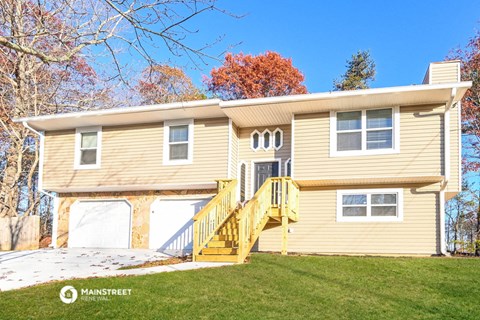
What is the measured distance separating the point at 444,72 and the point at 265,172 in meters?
5.73

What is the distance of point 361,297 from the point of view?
22.0ft

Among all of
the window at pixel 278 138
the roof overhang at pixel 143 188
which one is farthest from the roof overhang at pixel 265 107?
the roof overhang at pixel 143 188

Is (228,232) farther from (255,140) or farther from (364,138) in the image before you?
(364,138)

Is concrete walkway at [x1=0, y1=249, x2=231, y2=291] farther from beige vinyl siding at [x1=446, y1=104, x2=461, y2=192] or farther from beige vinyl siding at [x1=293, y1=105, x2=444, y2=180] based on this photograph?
beige vinyl siding at [x1=446, y1=104, x2=461, y2=192]

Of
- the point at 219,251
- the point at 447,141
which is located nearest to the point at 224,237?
the point at 219,251

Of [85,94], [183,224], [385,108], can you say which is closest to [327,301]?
[385,108]

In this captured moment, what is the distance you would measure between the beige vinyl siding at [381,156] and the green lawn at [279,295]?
2.91 meters

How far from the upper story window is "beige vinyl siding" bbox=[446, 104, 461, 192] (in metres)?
4.75

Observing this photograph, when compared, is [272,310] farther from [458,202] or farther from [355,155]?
[458,202]

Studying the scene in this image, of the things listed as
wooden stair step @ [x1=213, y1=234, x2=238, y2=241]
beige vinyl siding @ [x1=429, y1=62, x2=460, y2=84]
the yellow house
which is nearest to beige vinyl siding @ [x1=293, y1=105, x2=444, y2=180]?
the yellow house

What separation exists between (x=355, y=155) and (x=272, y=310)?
676 cm

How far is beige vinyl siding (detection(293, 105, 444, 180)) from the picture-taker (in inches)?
436

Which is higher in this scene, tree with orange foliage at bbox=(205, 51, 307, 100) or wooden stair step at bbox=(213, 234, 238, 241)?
tree with orange foliage at bbox=(205, 51, 307, 100)

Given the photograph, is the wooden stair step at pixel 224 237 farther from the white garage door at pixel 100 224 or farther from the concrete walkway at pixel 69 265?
the white garage door at pixel 100 224
